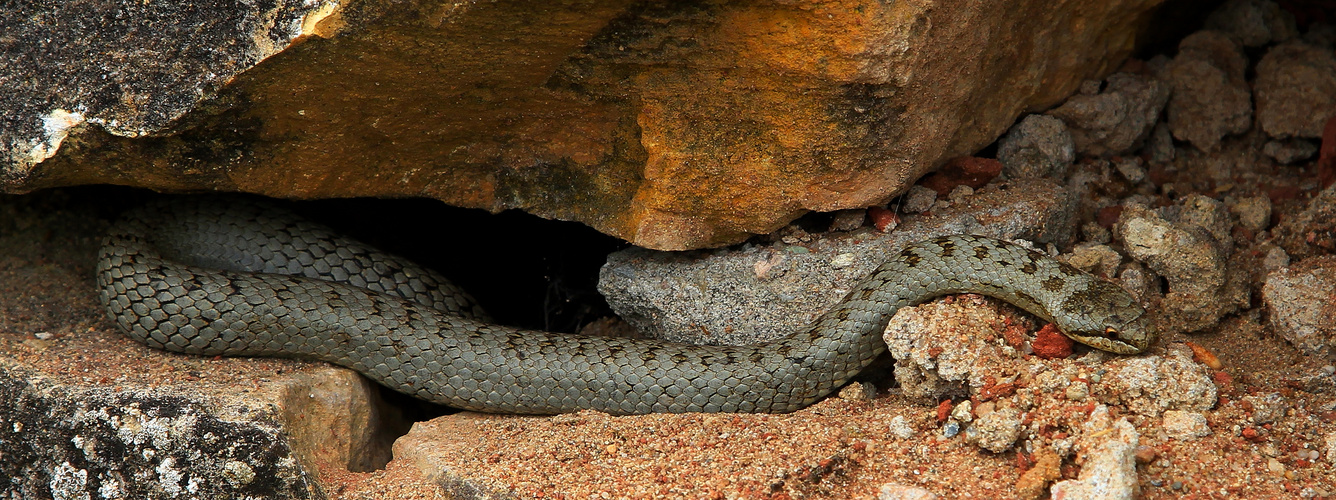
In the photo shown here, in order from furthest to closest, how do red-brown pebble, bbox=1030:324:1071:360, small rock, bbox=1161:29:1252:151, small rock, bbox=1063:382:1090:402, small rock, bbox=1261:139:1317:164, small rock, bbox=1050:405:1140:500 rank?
small rock, bbox=1161:29:1252:151
small rock, bbox=1261:139:1317:164
red-brown pebble, bbox=1030:324:1071:360
small rock, bbox=1063:382:1090:402
small rock, bbox=1050:405:1140:500

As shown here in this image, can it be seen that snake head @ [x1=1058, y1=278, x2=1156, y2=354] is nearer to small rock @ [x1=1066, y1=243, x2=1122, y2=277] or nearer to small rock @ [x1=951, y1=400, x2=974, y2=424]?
small rock @ [x1=1066, y1=243, x2=1122, y2=277]

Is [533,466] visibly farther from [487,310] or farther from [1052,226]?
[1052,226]

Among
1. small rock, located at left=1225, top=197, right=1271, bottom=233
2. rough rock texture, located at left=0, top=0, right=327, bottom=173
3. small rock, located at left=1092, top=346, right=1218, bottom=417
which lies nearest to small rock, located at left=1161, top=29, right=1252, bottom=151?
small rock, located at left=1225, top=197, right=1271, bottom=233

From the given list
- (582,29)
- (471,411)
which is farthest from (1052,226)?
(471,411)

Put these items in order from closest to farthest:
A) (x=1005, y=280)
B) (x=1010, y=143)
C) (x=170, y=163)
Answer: (x=170, y=163)
(x=1005, y=280)
(x=1010, y=143)

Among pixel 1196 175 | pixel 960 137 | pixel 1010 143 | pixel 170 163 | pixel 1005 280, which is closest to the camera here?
pixel 170 163
